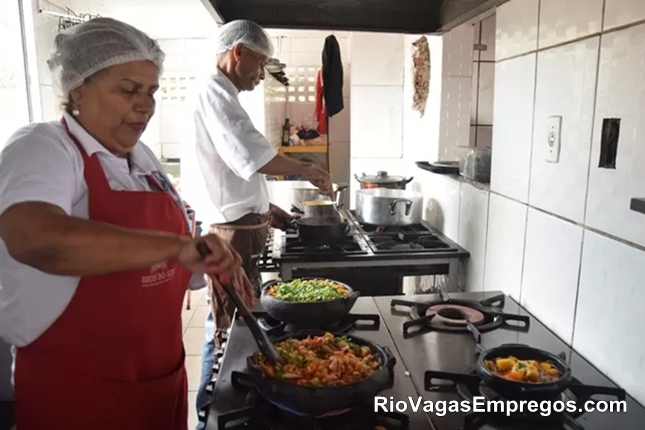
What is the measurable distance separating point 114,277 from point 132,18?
3328 mm

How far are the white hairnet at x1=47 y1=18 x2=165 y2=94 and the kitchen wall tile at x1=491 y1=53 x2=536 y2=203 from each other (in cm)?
90

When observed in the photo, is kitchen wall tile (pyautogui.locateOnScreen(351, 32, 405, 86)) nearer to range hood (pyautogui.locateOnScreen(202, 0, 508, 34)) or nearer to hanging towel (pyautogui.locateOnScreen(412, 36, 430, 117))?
hanging towel (pyautogui.locateOnScreen(412, 36, 430, 117))

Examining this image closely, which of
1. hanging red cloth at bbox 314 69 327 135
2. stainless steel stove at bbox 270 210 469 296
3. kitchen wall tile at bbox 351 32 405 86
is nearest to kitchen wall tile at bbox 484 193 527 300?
stainless steel stove at bbox 270 210 469 296

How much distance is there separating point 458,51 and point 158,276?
1.48 m

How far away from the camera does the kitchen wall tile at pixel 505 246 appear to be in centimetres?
136

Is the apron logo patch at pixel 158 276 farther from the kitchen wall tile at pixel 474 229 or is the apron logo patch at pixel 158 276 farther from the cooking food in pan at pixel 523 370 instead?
the kitchen wall tile at pixel 474 229

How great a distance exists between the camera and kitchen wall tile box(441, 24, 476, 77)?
196 cm

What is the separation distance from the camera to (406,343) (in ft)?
3.71

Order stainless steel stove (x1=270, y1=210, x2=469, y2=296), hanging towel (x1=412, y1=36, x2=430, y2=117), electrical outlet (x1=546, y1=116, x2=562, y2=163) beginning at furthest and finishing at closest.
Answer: hanging towel (x1=412, y1=36, x2=430, y2=117), stainless steel stove (x1=270, y1=210, x2=469, y2=296), electrical outlet (x1=546, y1=116, x2=562, y2=163)

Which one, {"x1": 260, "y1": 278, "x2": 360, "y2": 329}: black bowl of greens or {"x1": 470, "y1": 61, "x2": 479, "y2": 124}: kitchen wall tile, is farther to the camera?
{"x1": 470, "y1": 61, "x2": 479, "y2": 124}: kitchen wall tile

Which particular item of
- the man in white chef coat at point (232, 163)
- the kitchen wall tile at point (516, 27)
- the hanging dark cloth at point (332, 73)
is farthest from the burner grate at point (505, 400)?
the hanging dark cloth at point (332, 73)

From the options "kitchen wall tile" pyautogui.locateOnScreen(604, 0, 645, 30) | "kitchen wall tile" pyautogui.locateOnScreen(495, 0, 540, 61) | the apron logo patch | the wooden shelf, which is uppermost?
"kitchen wall tile" pyautogui.locateOnScreen(495, 0, 540, 61)

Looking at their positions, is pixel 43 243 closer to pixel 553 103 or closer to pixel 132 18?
pixel 553 103

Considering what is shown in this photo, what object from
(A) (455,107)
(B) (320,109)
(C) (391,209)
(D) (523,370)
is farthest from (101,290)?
(B) (320,109)
